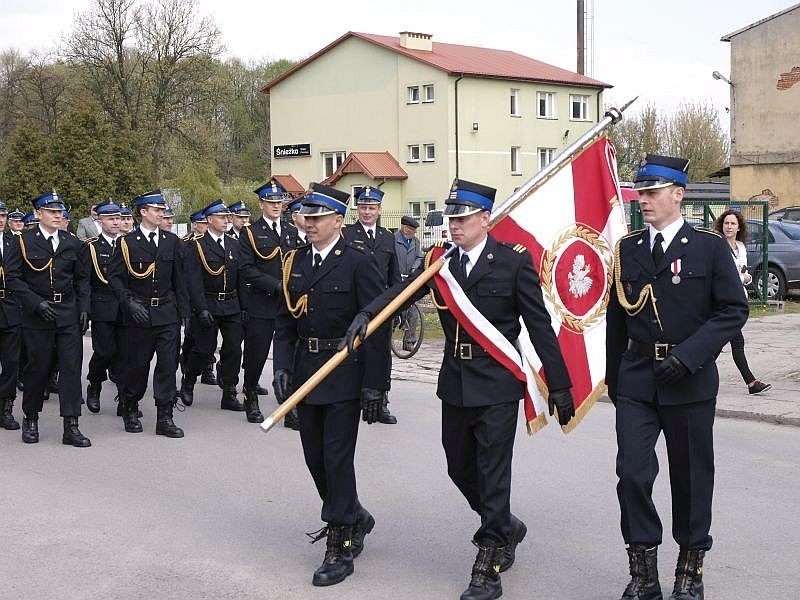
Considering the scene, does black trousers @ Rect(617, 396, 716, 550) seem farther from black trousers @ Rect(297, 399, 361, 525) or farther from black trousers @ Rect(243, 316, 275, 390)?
black trousers @ Rect(243, 316, 275, 390)

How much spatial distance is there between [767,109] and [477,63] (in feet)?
67.3

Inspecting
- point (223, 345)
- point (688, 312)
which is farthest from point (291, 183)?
point (688, 312)

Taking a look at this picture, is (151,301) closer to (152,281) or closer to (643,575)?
(152,281)

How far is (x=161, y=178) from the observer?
50656 millimetres

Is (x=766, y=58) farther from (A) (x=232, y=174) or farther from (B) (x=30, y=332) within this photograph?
(A) (x=232, y=174)

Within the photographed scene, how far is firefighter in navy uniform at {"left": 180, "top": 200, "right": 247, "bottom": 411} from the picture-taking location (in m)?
11.2

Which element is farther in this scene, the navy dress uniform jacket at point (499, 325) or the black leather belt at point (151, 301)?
the black leather belt at point (151, 301)

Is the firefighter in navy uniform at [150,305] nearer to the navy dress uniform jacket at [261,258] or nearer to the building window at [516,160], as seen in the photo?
the navy dress uniform jacket at [261,258]

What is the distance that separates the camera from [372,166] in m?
54.5

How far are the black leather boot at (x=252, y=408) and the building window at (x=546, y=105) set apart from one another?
49.7 metres

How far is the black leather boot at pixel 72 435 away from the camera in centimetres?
968

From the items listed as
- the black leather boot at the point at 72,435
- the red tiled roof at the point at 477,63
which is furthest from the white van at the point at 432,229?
the red tiled roof at the point at 477,63

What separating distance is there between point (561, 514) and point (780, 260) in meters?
15.5

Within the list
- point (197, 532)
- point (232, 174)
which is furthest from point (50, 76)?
point (197, 532)
